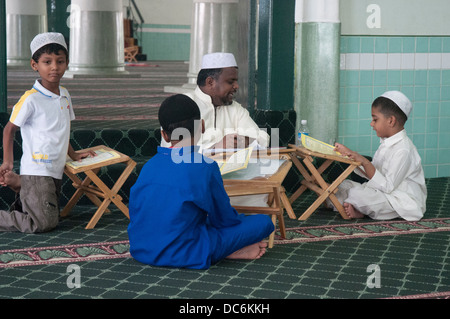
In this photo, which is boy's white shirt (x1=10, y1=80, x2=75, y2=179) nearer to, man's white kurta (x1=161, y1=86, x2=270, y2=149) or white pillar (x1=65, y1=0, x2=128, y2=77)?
man's white kurta (x1=161, y1=86, x2=270, y2=149)

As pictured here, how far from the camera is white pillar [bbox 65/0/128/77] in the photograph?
38.9ft

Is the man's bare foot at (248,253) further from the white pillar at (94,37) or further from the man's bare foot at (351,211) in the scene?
the white pillar at (94,37)

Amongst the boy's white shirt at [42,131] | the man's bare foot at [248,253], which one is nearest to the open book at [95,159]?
the boy's white shirt at [42,131]

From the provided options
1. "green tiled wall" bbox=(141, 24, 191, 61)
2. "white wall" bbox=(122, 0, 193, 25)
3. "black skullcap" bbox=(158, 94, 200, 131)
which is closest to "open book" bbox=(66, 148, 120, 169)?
"black skullcap" bbox=(158, 94, 200, 131)

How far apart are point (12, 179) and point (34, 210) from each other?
265mm

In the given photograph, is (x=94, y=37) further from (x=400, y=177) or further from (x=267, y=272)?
(x=267, y=272)

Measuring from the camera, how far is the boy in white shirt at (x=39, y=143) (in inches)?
177

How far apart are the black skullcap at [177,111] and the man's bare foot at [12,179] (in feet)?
4.76

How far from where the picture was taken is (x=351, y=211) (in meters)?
5.00

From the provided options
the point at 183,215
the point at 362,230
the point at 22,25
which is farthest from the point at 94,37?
the point at 183,215

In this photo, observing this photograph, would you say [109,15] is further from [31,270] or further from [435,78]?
[31,270]

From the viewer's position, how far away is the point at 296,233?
4.56 m

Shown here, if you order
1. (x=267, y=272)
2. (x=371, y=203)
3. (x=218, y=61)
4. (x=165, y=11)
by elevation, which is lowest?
(x=267, y=272)

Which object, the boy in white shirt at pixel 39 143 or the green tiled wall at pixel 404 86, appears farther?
the green tiled wall at pixel 404 86
